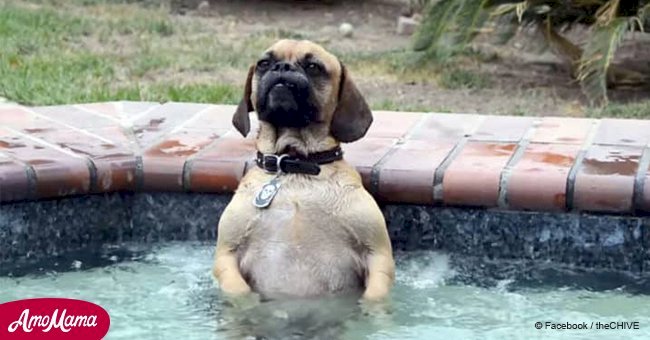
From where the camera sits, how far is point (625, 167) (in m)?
4.81

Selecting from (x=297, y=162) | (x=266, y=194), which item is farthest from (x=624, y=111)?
(x=266, y=194)

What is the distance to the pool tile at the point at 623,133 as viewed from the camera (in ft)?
17.1

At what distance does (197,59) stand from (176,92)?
55.6 inches

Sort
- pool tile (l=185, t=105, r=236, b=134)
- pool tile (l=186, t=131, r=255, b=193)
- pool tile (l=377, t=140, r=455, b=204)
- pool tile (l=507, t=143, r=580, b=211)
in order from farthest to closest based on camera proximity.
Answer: pool tile (l=185, t=105, r=236, b=134)
pool tile (l=186, t=131, r=255, b=193)
pool tile (l=377, t=140, r=455, b=204)
pool tile (l=507, t=143, r=580, b=211)

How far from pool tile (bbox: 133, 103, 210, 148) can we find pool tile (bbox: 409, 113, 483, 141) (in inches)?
38.6

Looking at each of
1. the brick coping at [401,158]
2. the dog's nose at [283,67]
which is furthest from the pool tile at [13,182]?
the dog's nose at [283,67]

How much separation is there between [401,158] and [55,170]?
4.12ft

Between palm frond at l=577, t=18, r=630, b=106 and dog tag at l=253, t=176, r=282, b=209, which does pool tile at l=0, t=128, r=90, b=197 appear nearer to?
dog tag at l=253, t=176, r=282, b=209

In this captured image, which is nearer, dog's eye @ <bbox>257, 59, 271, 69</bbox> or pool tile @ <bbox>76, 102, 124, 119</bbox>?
dog's eye @ <bbox>257, 59, 271, 69</bbox>

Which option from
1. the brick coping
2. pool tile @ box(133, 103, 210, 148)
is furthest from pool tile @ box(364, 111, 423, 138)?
pool tile @ box(133, 103, 210, 148)

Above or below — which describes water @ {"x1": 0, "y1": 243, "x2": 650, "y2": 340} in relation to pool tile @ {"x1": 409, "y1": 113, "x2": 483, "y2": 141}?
below

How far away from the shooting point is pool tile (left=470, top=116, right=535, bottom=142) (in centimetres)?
534

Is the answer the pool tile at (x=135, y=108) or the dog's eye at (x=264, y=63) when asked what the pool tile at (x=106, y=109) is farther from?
the dog's eye at (x=264, y=63)

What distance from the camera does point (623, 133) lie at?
17.5 feet
